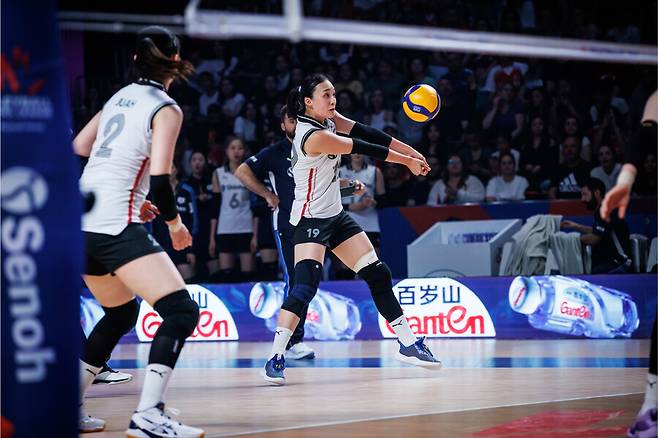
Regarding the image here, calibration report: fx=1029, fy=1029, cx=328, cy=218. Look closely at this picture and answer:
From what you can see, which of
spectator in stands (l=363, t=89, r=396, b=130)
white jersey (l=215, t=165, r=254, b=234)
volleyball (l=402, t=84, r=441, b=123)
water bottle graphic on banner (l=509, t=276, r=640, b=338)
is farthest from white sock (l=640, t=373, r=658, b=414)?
spectator in stands (l=363, t=89, r=396, b=130)

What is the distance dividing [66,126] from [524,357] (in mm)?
6527

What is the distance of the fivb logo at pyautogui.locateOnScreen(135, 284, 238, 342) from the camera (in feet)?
42.3

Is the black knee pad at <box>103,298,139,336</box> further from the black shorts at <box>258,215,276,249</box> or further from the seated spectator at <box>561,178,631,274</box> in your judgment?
the black shorts at <box>258,215,276,249</box>

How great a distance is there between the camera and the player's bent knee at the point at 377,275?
8188 millimetres

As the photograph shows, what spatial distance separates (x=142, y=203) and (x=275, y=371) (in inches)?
105

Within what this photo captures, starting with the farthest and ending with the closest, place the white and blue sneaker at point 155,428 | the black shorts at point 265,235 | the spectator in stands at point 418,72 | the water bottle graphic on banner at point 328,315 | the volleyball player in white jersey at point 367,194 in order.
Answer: the spectator in stands at point 418,72
the black shorts at point 265,235
the volleyball player in white jersey at point 367,194
the water bottle graphic on banner at point 328,315
the white and blue sneaker at point 155,428

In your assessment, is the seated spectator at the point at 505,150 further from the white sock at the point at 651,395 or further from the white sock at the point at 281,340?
the white sock at the point at 651,395

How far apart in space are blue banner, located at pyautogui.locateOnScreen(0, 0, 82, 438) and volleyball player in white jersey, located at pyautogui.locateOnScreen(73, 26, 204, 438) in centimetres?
143

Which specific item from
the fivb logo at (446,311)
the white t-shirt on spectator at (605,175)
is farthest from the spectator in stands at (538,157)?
the fivb logo at (446,311)

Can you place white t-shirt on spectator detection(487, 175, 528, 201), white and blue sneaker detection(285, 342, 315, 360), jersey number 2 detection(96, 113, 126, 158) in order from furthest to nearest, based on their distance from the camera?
white t-shirt on spectator detection(487, 175, 528, 201) < white and blue sneaker detection(285, 342, 315, 360) < jersey number 2 detection(96, 113, 126, 158)

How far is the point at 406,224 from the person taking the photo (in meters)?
13.1

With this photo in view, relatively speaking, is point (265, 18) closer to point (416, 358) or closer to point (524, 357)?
point (416, 358)

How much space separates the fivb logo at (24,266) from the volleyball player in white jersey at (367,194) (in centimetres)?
955

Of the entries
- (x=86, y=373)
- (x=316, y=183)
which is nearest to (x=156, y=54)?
(x=86, y=373)
